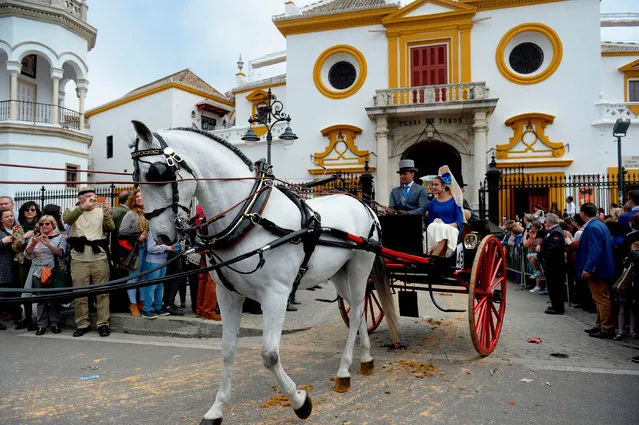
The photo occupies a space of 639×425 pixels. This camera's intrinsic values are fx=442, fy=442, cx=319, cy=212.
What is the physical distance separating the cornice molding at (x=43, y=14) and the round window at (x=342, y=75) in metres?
13.2

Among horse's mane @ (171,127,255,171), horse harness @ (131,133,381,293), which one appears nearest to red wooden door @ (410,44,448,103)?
horse harness @ (131,133,381,293)

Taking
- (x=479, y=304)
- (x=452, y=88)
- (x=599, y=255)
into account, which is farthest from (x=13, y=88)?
(x=599, y=255)

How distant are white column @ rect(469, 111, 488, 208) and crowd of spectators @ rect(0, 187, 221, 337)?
14.4 m

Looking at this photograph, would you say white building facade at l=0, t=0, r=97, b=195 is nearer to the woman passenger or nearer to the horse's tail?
the horse's tail

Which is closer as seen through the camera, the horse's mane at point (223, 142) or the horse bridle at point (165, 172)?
the horse bridle at point (165, 172)

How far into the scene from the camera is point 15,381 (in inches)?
179

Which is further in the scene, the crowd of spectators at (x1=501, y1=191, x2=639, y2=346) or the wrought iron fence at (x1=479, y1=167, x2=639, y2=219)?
the wrought iron fence at (x1=479, y1=167, x2=639, y2=219)

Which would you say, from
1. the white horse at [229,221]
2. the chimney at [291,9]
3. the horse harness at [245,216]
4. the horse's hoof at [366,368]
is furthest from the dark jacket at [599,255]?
the chimney at [291,9]

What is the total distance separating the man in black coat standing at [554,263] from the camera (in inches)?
309

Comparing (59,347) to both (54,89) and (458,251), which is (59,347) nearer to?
(458,251)

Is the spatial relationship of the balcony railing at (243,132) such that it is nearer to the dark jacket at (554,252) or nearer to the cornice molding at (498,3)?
the cornice molding at (498,3)

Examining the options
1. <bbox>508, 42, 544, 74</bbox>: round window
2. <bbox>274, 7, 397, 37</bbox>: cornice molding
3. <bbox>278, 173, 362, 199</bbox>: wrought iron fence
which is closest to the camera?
<bbox>278, 173, 362, 199</bbox>: wrought iron fence

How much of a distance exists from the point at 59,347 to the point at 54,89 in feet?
67.2

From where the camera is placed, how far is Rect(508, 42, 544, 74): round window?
1933cm
